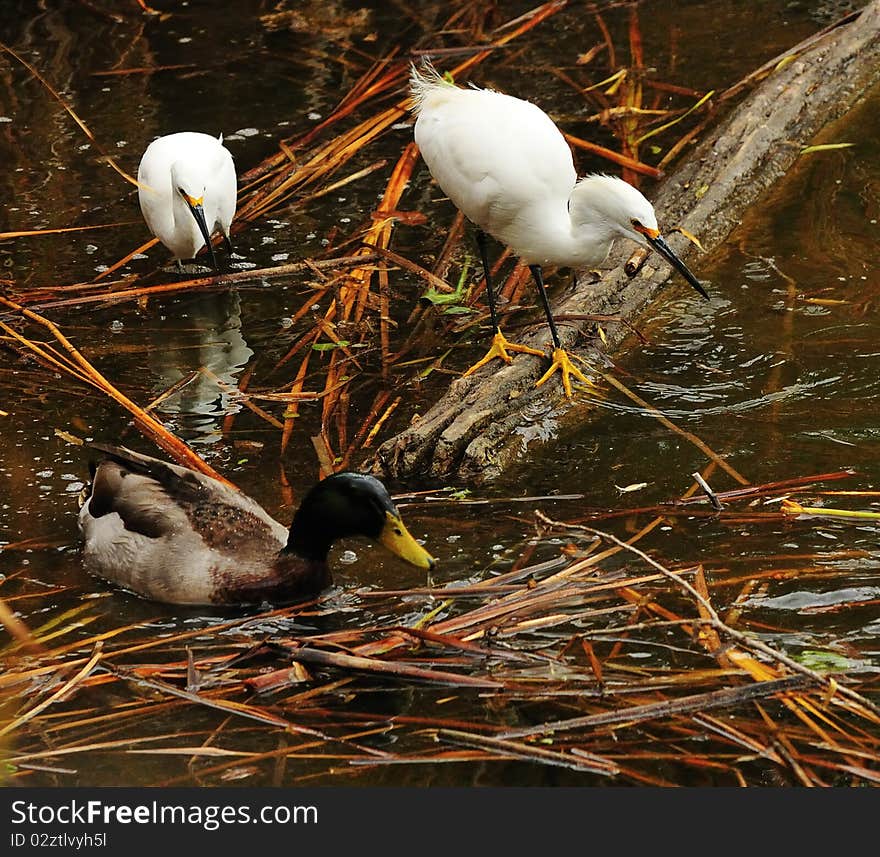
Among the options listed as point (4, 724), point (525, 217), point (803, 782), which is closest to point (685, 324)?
point (525, 217)

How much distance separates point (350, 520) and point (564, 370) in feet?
4.94

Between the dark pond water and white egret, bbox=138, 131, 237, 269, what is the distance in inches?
11.7

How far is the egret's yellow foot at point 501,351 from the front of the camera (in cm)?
558

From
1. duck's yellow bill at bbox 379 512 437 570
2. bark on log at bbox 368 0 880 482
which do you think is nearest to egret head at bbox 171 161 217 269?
bark on log at bbox 368 0 880 482

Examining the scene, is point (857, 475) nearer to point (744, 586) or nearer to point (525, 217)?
point (744, 586)

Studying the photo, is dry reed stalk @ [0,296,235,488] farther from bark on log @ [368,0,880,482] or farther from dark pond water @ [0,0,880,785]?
bark on log @ [368,0,880,482]

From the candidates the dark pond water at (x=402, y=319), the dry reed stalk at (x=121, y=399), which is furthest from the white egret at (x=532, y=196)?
the dry reed stalk at (x=121, y=399)

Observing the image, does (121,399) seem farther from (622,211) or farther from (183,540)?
(622,211)

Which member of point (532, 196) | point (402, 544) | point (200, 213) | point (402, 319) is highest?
point (200, 213)

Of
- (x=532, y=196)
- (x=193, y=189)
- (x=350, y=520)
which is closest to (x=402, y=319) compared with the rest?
(x=532, y=196)

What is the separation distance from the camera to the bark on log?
498cm

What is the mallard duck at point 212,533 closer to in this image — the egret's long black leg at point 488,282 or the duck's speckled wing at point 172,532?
the duck's speckled wing at point 172,532

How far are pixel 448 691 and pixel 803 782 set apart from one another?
0.98 metres

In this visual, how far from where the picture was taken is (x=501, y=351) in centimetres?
562
